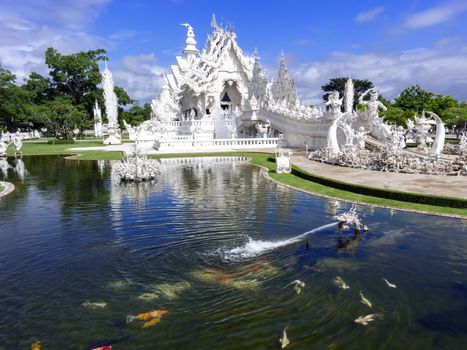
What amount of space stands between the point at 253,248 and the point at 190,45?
60.2 metres

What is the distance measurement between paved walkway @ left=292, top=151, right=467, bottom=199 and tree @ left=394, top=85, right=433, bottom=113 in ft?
200

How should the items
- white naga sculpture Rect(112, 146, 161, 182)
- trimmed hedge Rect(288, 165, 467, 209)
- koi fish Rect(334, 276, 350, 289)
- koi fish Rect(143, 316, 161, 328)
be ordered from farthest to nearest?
1. white naga sculpture Rect(112, 146, 161, 182)
2. trimmed hedge Rect(288, 165, 467, 209)
3. koi fish Rect(334, 276, 350, 289)
4. koi fish Rect(143, 316, 161, 328)

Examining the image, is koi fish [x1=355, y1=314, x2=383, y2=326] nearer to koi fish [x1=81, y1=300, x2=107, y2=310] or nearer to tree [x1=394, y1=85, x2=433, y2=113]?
koi fish [x1=81, y1=300, x2=107, y2=310]

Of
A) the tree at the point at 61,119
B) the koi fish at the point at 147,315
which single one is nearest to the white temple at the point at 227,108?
the tree at the point at 61,119

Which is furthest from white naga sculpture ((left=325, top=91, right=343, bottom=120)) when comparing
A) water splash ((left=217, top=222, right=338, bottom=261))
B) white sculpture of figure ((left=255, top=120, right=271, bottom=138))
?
water splash ((left=217, top=222, right=338, bottom=261))

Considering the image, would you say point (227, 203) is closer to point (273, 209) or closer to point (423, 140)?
point (273, 209)

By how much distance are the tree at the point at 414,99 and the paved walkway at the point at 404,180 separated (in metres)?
61.0

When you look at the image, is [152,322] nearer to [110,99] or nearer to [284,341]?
[284,341]

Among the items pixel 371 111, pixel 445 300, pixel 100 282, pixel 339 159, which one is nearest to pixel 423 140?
pixel 371 111

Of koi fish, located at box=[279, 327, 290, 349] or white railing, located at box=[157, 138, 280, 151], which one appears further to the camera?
white railing, located at box=[157, 138, 280, 151]

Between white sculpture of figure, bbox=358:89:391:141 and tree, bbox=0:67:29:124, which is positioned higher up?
tree, bbox=0:67:29:124

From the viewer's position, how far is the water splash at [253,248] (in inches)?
383

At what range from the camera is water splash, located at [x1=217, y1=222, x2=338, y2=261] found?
972 centimetres

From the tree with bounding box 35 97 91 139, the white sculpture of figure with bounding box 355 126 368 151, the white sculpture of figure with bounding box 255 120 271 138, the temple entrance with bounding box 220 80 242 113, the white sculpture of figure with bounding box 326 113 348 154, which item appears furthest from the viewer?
the temple entrance with bounding box 220 80 242 113
